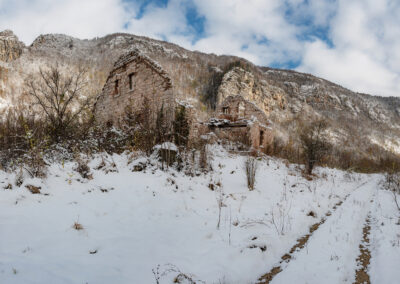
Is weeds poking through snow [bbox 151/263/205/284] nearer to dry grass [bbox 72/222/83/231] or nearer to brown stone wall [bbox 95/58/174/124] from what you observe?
dry grass [bbox 72/222/83/231]

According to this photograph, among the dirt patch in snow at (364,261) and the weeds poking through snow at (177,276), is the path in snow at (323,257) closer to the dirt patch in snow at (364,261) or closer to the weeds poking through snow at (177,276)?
the dirt patch in snow at (364,261)

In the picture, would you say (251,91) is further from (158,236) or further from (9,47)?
(158,236)

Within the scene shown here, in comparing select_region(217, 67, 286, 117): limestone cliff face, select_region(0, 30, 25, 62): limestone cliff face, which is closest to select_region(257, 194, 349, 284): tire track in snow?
select_region(217, 67, 286, 117): limestone cliff face

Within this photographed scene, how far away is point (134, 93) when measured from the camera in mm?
11672

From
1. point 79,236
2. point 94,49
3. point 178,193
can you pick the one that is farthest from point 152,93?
point 94,49

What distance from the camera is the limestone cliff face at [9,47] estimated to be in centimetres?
4921

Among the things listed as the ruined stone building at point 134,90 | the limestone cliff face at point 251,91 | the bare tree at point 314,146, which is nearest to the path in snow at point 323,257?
the ruined stone building at point 134,90

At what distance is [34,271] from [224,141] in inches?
560

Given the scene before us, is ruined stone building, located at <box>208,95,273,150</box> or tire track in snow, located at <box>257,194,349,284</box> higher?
ruined stone building, located at <box>208,95,273,150</box>

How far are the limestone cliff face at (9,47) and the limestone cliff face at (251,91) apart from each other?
51941mm

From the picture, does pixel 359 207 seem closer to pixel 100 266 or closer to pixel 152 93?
pixel 100 266

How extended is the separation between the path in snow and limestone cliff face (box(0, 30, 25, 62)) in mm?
67357

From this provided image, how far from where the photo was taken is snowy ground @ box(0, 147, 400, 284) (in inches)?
95.9

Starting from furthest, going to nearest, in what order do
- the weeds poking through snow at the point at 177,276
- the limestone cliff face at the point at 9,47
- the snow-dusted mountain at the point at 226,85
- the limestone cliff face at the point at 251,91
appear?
1. the limestone cliff face at the point at 251,91
2. the snow-dusted mountain at the point at 226,85
3. the limestone cliff face at the point at 9,47
4. the weeds poking through snow at the point at 177,276
